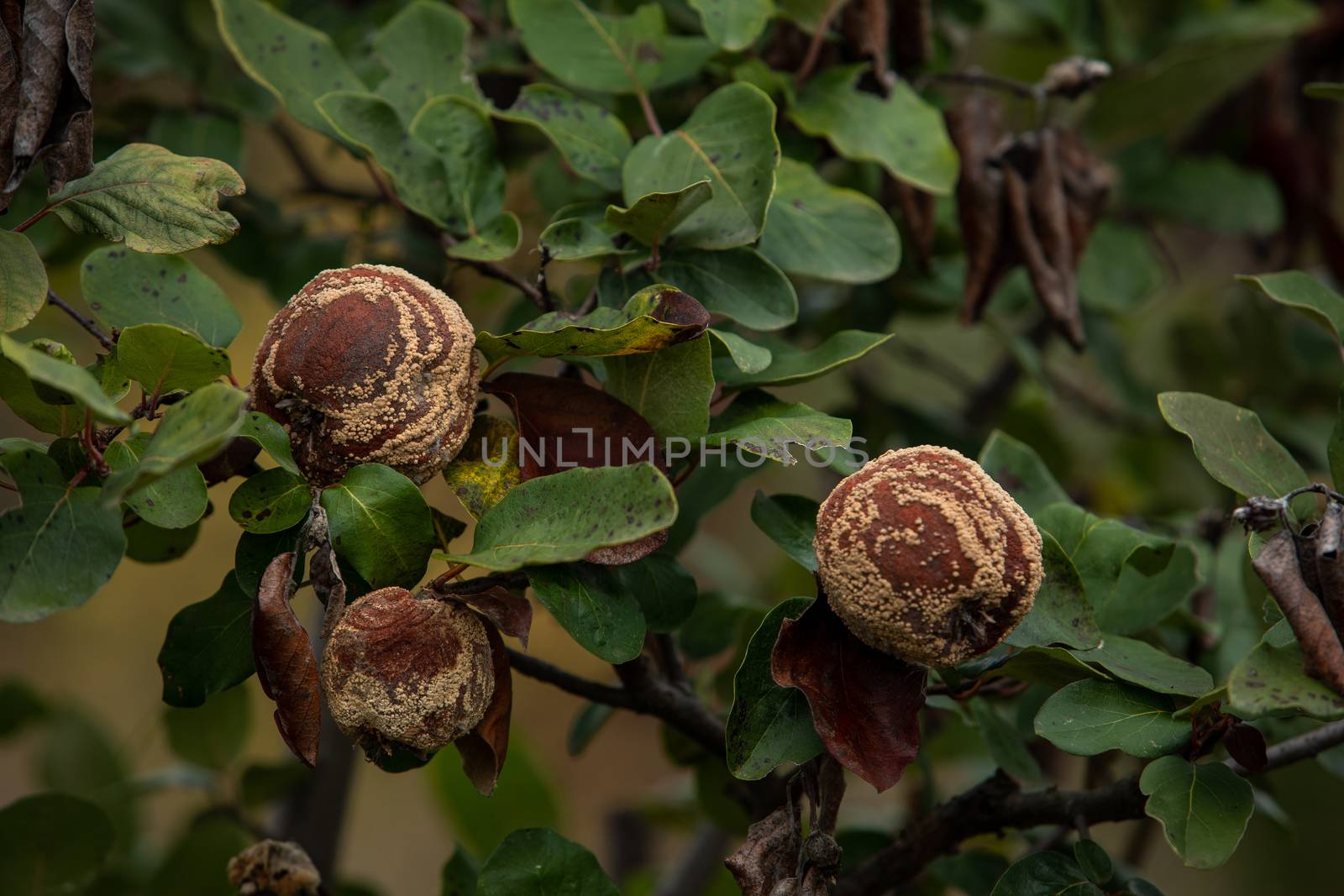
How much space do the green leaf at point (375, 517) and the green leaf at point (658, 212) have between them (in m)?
0.19

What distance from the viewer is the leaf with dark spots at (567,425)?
63cm

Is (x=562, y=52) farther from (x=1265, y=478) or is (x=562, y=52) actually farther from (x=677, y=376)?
(x=1265, y=478)

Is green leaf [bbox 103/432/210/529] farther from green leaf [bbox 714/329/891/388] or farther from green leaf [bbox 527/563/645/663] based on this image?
green leaf [bbox 714/329/891/388]

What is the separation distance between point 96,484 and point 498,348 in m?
0.20

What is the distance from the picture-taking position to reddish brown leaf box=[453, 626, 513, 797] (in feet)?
2.00

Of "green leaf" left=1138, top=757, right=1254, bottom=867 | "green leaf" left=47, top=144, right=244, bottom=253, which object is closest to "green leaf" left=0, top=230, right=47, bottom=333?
"green leaf" left=47, top=144, right=244, bottom=253

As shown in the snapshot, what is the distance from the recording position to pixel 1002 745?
2.36 ft

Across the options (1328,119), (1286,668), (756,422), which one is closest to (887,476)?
(756,422)

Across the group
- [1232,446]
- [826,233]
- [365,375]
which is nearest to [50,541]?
[365,375]

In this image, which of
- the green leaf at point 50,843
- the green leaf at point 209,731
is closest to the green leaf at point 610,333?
the green leaf at point 50,843

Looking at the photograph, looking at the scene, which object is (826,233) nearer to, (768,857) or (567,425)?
(567,425)

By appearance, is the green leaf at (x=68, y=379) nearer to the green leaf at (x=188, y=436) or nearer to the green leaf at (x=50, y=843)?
the green leaf at (x=188, y=436)

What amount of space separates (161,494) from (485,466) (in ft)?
0.52

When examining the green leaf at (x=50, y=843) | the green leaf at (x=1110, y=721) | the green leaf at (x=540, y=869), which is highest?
the green leaf at (x=1110, y=721)
